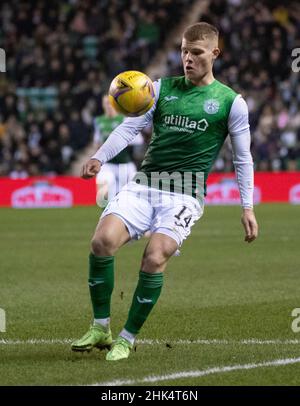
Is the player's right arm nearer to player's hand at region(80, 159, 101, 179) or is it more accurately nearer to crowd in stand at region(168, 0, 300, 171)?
player's hand at region(80, 159, 101, 179)

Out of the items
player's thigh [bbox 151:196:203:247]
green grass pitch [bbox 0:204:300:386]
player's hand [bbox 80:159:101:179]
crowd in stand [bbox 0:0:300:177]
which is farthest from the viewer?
crowd in stand [bbox 0:0:300:177]

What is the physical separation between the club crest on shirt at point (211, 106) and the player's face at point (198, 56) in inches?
8.4

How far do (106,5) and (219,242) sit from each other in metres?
17.9

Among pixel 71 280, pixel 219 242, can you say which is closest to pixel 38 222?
pixel 219 242

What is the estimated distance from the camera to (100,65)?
1237 inches

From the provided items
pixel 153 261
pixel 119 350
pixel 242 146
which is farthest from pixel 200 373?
pixel 242 146

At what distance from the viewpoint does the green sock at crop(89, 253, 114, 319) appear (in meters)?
7.36

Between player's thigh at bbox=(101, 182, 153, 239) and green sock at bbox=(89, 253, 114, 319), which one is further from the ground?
player's thigh at bbox=(101, 182, 153, 239)

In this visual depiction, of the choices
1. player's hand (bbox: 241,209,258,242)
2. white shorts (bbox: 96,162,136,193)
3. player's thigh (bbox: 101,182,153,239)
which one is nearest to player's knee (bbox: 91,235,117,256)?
player's thigh (bbox: 101,182,153,239)

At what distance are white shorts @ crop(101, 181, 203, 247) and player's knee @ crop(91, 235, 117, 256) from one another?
204mm

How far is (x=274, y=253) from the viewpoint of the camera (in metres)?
15.3

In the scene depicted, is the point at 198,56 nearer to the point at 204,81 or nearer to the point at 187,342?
the point at 204,81

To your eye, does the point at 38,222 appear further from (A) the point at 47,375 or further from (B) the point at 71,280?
(A) the point at 47,375

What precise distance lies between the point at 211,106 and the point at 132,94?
0.61m
